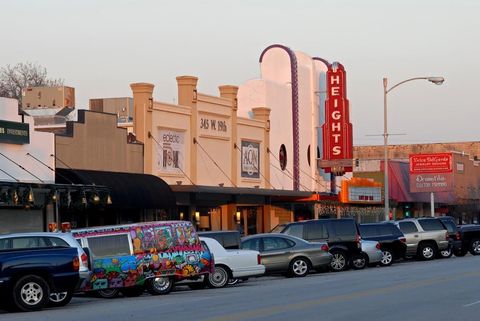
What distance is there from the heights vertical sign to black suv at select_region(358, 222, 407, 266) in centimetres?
1338

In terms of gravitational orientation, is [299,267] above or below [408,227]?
below

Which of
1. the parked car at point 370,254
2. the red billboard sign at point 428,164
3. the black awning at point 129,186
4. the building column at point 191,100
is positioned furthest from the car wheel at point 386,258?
the red billboard sign at point 428,164

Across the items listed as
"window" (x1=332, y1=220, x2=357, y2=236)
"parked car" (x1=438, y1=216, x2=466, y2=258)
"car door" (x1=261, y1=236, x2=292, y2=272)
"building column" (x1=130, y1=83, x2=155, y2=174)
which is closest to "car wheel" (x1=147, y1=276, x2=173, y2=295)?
"car door" (x1=261, y1=236, x2=292, y2=272)

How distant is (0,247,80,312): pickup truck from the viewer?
21.3 metres

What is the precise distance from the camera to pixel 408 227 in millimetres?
42219

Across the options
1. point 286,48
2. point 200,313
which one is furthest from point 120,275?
point 286,48

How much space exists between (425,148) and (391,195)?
45.5 meters

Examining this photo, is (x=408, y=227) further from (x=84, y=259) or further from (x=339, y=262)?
(x=84, y=259)

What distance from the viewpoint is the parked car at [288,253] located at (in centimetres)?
3215

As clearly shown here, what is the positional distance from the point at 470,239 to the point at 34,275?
27661 mm

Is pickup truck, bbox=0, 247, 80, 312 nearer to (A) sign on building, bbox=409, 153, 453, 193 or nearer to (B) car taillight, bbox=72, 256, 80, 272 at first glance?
(B) car taillight, bbox=72, 256, 80, 272

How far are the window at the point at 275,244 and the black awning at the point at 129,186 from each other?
699 centimetres

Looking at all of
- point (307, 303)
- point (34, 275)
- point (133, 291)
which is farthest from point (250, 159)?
point (307, 303)

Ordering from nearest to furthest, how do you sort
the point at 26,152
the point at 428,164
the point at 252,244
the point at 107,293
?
the point at 107,293, the point at 252,244, the point at 26,152, the point at 428,164
